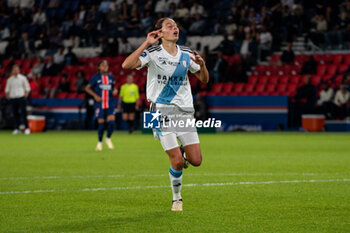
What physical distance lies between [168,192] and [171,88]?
1.91 meters

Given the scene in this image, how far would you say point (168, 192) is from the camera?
31.0 feet

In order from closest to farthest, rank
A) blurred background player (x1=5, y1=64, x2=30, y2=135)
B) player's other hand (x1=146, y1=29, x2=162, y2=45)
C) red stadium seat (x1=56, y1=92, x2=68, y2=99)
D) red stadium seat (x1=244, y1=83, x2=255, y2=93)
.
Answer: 1. player's other hand (x1=146, y1=29, x2=162, y2=45)
2. blurred background player (x1=5, y1=64, x2=30, y2=135)
3. red stadium seat (x1=244, y1=83, x2=255, y2=93)
4. red stadium seat (x1=56, y1=92, x2=68, y2=99)

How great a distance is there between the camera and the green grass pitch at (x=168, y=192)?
6.95m

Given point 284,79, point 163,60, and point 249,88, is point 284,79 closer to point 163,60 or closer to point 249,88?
point 249,88

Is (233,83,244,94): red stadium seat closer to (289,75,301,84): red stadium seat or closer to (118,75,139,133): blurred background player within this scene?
(289,75,301,84): red stadium seat

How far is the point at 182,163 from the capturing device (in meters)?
7.87

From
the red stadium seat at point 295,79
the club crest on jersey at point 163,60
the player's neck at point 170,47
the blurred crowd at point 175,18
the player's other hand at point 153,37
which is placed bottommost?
the red stadium seat at point 295,79

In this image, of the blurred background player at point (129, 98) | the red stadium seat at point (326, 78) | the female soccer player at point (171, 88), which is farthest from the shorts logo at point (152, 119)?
the red stadium seat at point (326, 78)

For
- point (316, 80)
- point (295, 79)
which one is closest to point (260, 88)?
point (295, 79)

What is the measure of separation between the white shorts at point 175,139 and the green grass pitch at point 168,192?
2.36ft

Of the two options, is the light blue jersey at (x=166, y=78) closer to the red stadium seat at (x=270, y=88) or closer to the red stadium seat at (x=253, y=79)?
the red stadium seat at (x=270, y=88)

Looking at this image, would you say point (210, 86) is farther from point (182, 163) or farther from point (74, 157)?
point (182, 163)

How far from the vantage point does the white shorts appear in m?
7.88

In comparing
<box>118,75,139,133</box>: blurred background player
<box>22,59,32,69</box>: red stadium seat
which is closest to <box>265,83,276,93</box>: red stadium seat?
<box>118,75,139,133</box>: blurred background player
